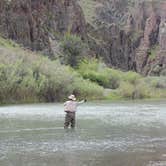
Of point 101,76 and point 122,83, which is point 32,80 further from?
point 101,76

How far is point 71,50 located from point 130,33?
182ft

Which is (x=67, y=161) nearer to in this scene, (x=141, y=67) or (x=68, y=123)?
(x=68, y=123)

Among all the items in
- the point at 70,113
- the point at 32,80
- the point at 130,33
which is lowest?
the point at 32,80

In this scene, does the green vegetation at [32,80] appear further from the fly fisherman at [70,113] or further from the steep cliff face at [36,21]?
the steep cliff face at [36,21]

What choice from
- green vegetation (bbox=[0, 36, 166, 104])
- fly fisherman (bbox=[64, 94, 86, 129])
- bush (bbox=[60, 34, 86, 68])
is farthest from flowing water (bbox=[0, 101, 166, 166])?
bush (bbox=[60, 34, 86, 68])

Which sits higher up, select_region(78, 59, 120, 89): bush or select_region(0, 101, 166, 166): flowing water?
select_region(0, 101, 166, 166): flowing water

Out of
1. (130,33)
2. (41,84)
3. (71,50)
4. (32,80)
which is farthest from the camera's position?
(130,33)

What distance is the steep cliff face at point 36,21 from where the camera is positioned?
439 ft

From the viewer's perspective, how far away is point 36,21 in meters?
140

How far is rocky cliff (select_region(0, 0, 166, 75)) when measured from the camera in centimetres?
13550

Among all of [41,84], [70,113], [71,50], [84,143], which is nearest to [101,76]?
[71,50]

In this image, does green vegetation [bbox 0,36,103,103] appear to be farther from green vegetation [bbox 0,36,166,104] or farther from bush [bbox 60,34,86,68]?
bush [bbox 60,34,86,68]

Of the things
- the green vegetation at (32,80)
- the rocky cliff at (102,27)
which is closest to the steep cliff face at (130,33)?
the rocky cliff at (102,27)

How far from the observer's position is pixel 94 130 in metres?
32.5
